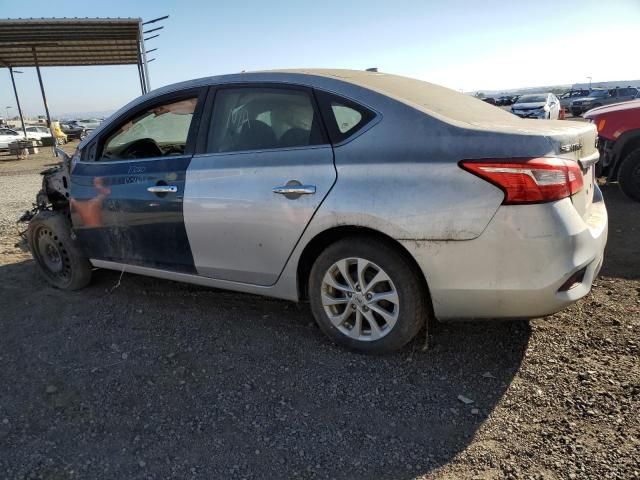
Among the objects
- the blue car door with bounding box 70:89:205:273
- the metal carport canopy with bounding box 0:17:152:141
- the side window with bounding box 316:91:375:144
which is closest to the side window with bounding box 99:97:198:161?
the blue car door with bounding box 70:89:205:273

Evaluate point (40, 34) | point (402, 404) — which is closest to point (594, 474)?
point (402, 404)

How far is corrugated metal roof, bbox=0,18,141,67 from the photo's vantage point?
12.8 metres

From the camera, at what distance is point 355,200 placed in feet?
8.82

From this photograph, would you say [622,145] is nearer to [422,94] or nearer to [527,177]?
[422,94]

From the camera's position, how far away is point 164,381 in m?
2.86

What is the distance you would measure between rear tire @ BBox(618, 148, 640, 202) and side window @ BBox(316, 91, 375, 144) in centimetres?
528

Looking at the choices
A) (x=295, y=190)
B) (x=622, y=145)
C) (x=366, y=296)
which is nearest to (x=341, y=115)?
(x=295, y=190)

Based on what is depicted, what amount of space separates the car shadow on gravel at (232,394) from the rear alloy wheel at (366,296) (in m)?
0.15

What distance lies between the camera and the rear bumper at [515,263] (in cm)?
239

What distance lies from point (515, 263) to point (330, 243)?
1.06 metres

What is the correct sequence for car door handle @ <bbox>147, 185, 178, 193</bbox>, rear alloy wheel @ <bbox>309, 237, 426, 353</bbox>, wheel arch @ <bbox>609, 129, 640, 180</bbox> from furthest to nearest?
wheel arch @ <bbox>609, 129, 640, 180</bbox> → car door handle @ <bbox>147, 185, 178, 193</bbox> → rear alloy wheel @ <bbox>309, 237, 426, 353</bbox>

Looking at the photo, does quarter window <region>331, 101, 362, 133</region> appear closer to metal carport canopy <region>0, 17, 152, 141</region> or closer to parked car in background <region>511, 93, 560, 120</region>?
metal carport canopy <region>0, 17, 152, 141</region>

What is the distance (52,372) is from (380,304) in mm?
2044

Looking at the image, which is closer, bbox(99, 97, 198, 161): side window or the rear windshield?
A: the rear windshield
